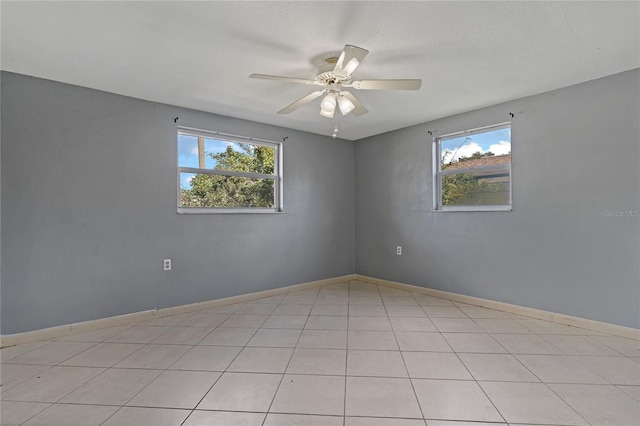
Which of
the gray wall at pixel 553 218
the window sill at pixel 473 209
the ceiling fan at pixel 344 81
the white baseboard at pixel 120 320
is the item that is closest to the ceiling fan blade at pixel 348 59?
the ceiling fan at pixel 344 81

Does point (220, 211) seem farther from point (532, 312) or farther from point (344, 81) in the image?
point (532, 312)

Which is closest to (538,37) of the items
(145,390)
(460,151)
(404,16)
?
(404,16)

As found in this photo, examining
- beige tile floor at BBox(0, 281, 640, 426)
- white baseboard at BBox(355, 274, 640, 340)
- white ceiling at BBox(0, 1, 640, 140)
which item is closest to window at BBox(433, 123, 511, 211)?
white ceiling at BBox(0, 1, 640, 140)

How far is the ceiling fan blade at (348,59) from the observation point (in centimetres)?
178

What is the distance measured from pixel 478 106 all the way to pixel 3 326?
4817mm

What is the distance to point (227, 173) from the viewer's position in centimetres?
361

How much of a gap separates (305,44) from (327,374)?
2.20 m

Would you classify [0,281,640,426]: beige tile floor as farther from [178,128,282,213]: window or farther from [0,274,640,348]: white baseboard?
[178,128,282,213]: window

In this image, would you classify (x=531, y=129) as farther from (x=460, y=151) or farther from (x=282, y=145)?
(x=282, y=145)

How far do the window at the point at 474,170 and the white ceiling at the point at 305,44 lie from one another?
546mm

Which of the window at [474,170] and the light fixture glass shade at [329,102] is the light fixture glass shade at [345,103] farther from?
the window at [474,170]

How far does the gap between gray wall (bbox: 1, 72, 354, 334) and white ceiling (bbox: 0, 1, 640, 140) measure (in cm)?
30

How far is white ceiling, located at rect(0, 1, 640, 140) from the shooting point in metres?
1.75

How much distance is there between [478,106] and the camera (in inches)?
131
